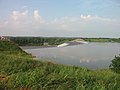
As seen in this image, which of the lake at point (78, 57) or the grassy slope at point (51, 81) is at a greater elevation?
the grassy slope at point (51, 81)

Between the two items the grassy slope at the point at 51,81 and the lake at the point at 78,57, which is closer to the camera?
the grassy slope at the point at 51,81

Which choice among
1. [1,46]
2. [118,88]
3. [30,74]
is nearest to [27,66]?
[30,74]

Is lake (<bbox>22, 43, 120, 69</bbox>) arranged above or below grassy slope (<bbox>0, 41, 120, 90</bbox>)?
below

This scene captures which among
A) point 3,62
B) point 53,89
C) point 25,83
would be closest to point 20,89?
point 25,83

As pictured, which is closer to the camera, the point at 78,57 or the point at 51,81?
the point at 51,81

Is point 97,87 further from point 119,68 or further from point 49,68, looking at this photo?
point 119,68

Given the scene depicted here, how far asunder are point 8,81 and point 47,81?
1.72 meters

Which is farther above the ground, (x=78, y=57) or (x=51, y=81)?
(x=51, y=81)

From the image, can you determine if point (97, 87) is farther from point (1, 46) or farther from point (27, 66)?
point (1, 46)

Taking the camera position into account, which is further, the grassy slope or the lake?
the lake

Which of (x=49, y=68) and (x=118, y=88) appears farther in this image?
(x=49, y=68)

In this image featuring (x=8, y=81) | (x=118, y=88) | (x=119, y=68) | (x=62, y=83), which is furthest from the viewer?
(x=119, y=68)

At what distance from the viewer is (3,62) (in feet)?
52.0

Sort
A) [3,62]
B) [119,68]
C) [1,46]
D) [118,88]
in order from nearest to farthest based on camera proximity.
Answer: [118,88] < [3,62] < [119,68] < [1,46]
